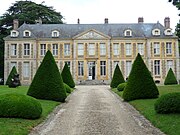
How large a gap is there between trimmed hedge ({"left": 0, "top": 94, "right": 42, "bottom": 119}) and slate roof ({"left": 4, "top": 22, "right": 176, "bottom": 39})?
1352 inches

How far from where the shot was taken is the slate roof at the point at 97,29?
1767 inches

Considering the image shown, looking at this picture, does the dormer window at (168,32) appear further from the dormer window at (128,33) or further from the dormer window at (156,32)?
the dormer window at (128,33)

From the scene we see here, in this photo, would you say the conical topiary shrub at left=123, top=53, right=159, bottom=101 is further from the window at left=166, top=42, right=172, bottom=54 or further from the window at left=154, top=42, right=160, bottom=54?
the window at left=166, top=42, right=172, bottom=54

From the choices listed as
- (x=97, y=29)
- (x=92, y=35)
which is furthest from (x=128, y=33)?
(x=92, y=35)

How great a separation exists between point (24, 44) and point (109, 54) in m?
11.9

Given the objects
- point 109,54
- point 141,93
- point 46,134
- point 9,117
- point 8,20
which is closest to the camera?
point 46,134

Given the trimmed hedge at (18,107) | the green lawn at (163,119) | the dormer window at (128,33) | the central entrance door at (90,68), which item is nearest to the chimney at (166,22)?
the dormer window at (128,33)

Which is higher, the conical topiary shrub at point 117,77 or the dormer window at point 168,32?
the dormer window at point 168,32

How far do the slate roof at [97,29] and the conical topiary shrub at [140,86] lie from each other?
27.9 meters

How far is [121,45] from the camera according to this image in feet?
145

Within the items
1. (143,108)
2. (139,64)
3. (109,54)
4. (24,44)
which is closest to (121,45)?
(109,54)

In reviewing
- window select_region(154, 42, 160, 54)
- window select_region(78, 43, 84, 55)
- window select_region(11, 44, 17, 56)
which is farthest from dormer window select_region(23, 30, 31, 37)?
window select_region(154, 42, 160, 54)

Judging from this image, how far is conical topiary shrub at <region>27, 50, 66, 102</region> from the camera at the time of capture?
16.2 m

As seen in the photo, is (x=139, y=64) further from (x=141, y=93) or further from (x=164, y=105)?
(x=164, y=105)
